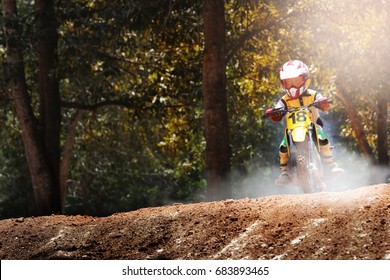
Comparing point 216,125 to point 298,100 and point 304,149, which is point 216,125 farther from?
point 304,149

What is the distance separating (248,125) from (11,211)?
15661mm

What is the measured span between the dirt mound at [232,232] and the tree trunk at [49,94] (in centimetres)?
792

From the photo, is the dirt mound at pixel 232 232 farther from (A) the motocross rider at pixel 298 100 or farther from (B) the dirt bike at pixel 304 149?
(A) the motocross rider at pixel 298 100

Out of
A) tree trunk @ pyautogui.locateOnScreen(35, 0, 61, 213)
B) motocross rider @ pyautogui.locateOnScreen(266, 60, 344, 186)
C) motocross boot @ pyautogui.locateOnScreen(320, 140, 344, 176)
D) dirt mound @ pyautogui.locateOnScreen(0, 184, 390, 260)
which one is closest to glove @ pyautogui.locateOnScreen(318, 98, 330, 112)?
motocross rider @ pyautogui.locateOnScreen(266, 60, 344, 186)

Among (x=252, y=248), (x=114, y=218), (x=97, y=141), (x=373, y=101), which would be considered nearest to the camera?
(x=252, y=248)

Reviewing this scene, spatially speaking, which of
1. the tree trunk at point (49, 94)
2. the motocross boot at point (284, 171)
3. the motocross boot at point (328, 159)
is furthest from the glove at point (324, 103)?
the tree trunk at point (49, 94)

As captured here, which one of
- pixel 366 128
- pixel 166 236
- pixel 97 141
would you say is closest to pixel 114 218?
pixel 166 236

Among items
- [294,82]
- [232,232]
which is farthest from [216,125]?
[232,232]

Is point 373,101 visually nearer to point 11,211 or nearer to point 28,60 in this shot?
point 28,60

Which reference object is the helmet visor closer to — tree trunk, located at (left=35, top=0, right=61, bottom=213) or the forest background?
the forest background

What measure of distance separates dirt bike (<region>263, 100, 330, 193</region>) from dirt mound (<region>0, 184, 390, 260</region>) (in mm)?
858

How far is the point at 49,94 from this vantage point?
19359mm

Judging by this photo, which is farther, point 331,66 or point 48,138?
point 331,66

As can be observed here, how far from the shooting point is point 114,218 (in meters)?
10.7
